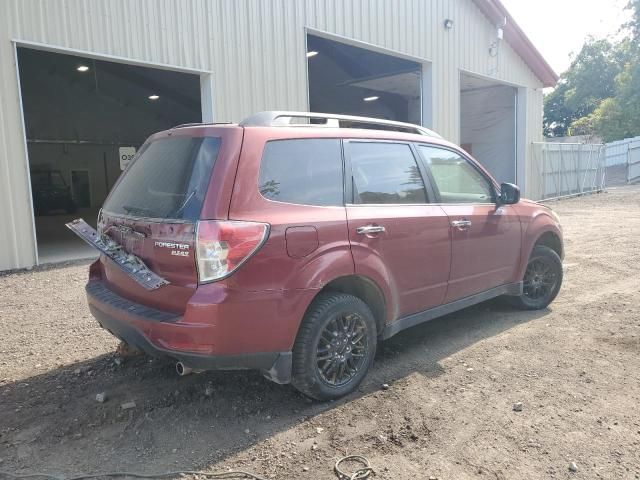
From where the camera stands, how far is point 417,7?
13422mm

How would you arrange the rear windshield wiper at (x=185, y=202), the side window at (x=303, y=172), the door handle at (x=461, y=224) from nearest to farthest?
the rear windshield wiper at (x=185, y=202) → the side window at (x=303, y=172) → the door handle at (x=461, y=224)

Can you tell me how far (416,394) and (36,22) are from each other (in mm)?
7534

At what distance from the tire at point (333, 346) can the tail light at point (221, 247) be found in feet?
2.14

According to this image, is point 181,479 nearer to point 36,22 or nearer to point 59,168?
point 36,22

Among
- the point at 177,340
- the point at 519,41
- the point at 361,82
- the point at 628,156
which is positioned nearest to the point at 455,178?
the point at 177,340

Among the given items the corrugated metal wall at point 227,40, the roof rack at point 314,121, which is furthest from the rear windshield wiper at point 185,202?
the corrugated metal wall at point 227,40

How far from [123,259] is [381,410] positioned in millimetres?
1951

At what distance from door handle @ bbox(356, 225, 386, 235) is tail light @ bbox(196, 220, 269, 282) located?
0.88 m

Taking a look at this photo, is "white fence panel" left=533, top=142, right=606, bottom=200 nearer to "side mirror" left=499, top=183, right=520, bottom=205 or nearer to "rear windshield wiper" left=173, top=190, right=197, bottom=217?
"side mirror" left=499, top=183, right=520, bottom=205

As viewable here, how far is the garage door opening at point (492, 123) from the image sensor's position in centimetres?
1938

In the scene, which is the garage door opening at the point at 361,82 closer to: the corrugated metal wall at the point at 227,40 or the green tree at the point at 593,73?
the corrugated metal wall at the point at 227,40

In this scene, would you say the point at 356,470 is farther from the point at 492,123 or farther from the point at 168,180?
the point at 492,123

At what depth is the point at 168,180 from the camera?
10.9ft

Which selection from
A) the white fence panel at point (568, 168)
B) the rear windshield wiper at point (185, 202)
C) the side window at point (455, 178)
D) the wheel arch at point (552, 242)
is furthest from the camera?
the white fence panel at point (568, 168)
